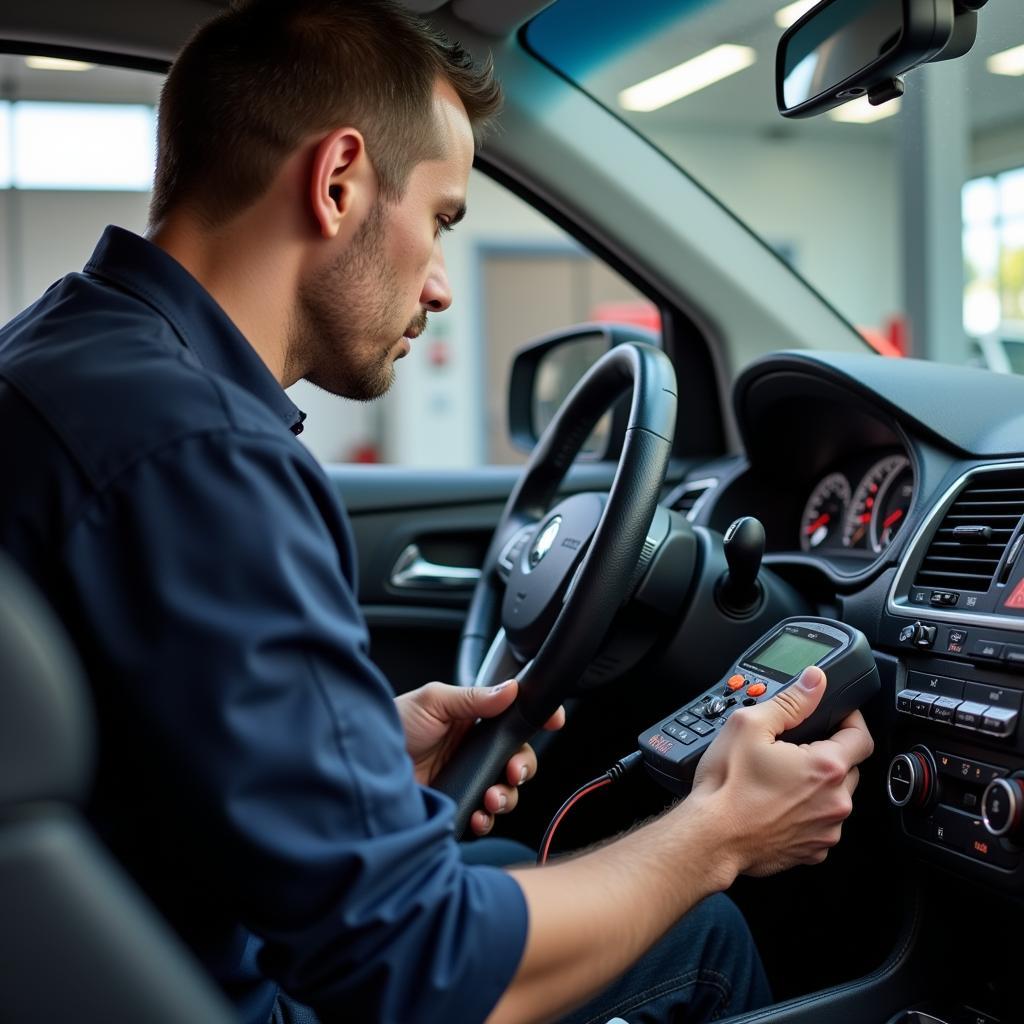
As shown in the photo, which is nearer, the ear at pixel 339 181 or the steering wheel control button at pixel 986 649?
the ear at pixel 339 181

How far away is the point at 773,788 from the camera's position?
1.01 metres

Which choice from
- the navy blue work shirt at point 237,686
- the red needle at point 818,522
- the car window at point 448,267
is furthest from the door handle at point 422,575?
the car window at point 448,267

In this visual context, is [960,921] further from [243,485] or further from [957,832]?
[243,485]

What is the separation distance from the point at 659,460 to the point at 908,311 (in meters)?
1.83

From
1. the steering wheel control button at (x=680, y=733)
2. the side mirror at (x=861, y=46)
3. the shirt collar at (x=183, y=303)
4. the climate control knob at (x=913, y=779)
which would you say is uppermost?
the side mirror at (x=861, y=46)

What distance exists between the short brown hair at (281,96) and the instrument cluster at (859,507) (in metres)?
0.82

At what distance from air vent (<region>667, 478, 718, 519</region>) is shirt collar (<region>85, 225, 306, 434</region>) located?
1074mm

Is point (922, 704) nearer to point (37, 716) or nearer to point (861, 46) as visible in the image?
point (861, 46)

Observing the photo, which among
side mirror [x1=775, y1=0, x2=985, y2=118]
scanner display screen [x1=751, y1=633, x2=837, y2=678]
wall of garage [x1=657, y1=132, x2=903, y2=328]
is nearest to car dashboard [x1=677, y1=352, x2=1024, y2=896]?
scanner display screen [x1=751, y1=633, x2=837, y2=678]

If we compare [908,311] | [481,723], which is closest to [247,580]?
[481,723]

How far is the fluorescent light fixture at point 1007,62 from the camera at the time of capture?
1.61 m

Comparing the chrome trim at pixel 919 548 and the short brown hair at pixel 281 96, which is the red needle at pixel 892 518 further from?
the short brown hair at pixel 281 96

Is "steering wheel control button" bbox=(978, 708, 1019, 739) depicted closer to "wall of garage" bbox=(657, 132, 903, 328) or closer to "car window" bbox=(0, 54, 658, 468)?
"car window" bbox=(0, 54, 658, 468)

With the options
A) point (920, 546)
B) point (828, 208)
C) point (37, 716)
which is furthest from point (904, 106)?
point (828, 208)
